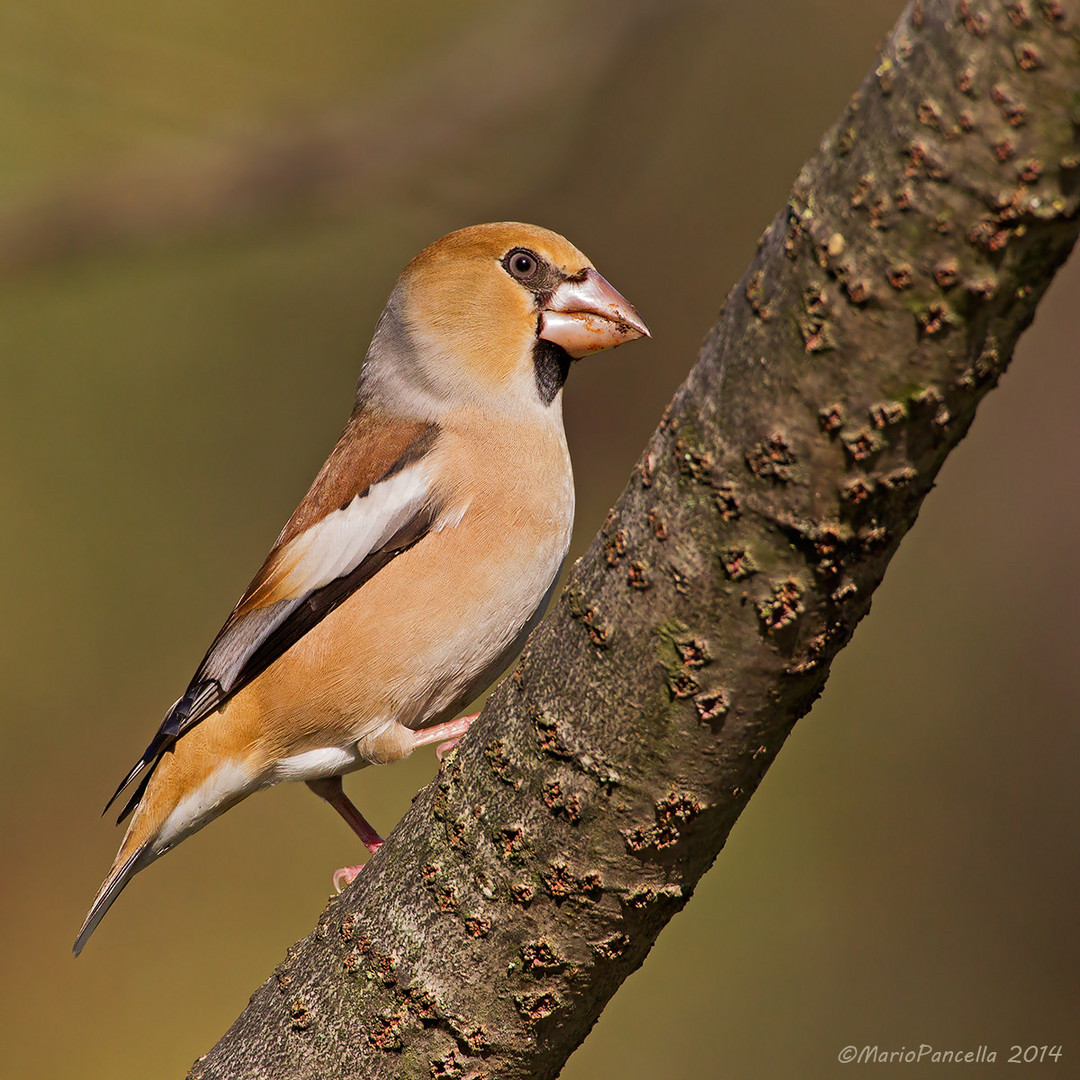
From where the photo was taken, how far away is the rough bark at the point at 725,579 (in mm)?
1186

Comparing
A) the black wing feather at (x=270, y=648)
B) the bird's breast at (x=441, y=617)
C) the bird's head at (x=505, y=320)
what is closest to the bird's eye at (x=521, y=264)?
the bird's head at (x=505, y=320)

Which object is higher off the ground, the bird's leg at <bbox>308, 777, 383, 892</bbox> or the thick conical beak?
the thick conical beak

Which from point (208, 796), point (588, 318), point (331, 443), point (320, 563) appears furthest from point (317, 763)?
point (331, 443)

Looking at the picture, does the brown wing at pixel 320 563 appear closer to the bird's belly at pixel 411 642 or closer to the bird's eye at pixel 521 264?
the bird's belly at pixel 411 642

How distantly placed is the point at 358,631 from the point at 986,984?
340 centimetres

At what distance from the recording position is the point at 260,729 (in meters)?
3.22

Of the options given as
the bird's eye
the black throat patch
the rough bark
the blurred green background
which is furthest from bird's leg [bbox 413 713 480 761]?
the blurred green background

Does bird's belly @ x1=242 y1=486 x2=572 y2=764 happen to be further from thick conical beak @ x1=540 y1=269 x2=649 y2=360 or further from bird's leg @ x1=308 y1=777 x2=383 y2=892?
thick conical beak @ x1=540 y1=269 x2=649 y2=360

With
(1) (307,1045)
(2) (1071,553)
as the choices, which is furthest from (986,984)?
(1) (307,1045)

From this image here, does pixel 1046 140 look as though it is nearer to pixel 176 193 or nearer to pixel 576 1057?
pixel 176 193

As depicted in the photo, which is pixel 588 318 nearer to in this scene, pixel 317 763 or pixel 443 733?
pixel 443 733

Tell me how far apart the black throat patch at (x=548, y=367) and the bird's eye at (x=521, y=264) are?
0.22 metres

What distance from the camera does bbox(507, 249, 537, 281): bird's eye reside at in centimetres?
361

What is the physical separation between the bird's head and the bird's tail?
1546 millimetres
